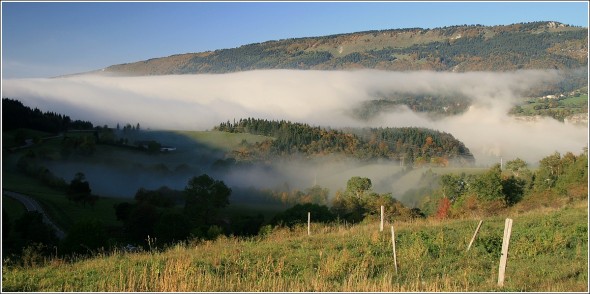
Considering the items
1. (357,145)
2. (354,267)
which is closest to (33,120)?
(357,145)

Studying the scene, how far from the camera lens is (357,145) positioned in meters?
180

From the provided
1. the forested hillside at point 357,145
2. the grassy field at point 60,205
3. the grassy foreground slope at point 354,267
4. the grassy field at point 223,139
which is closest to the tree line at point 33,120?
the grassy field at point 60,205

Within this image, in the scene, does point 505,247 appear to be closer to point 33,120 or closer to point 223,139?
point 33,120

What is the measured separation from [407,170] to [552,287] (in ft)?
465

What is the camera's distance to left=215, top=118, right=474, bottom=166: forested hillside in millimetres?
172875

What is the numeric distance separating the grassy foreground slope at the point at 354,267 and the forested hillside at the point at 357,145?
490 ft

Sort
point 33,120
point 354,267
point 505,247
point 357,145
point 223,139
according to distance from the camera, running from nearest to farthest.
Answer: point 505,247, point 354,267, point 33,120, point 357,145, point 223,139

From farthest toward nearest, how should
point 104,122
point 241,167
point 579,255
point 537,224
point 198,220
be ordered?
1. point 104,122
2. point 241,167
3. point 198,220
4. point 537,224
5. point 579,255

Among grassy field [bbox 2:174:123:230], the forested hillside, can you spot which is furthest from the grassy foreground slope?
the forested hillside

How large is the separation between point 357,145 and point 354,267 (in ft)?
555

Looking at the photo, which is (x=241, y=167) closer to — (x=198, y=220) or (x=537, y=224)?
(x=198, y=220)

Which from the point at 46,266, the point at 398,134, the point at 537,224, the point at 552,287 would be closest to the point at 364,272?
the point at 552,287

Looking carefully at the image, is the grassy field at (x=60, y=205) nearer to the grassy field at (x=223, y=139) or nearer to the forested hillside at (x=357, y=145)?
the forested hillside at (x=357, y=145)

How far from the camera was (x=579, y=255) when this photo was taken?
1310 cm
